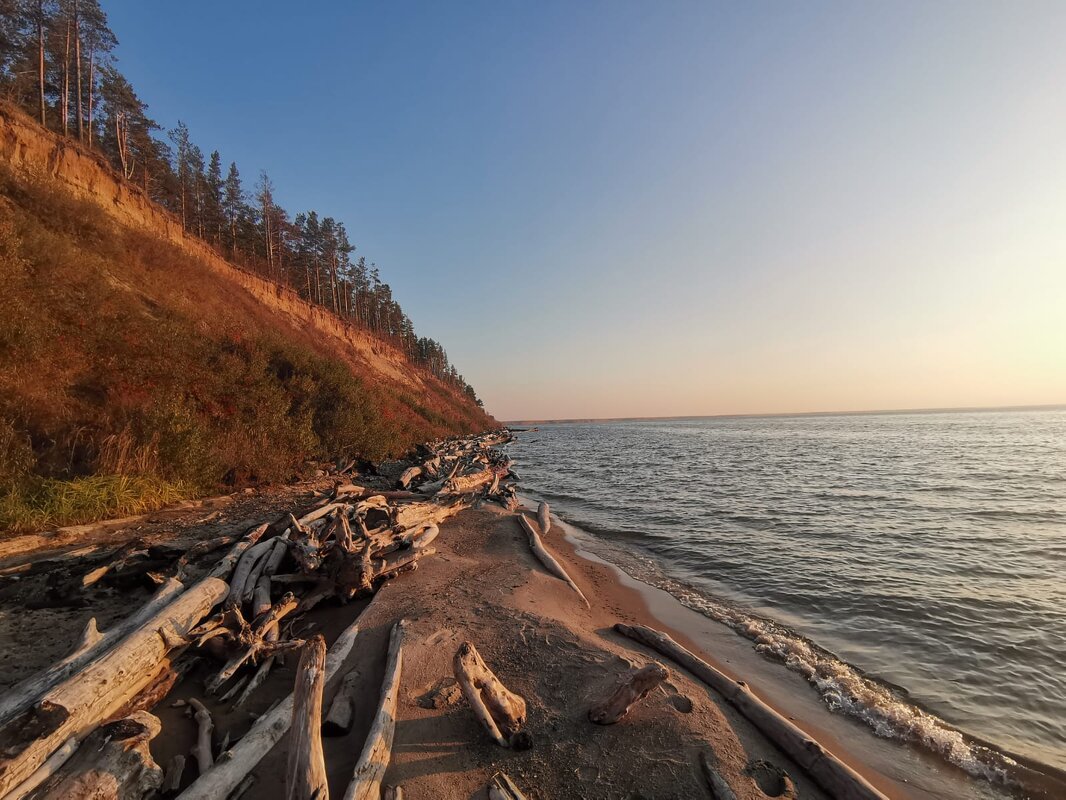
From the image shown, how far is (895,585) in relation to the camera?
29.1 ft

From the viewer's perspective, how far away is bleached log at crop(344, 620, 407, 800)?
304cm

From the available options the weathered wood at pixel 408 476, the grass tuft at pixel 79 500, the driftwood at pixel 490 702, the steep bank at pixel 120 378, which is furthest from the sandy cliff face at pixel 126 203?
the driftwood at pixel 490 702

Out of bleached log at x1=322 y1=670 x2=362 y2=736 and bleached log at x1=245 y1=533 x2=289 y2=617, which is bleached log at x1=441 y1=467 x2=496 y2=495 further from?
bleached log at x1=322 y1=670 x2=362 y2=736

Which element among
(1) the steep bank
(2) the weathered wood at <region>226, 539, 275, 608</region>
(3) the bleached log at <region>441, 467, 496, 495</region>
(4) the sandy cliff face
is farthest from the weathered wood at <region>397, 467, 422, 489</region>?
(4) the sandy cliff face

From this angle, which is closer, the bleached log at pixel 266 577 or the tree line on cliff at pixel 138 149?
the bleached log at pixel 266 577

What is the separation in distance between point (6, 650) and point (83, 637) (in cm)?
125

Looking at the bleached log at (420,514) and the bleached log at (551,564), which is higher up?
the bleached log at (420,514)

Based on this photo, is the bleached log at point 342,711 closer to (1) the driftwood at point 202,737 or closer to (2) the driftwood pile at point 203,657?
(2) the driftwood pile at point 203,657

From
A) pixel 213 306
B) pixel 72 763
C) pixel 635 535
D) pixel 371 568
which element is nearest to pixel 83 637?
pixel 72 763

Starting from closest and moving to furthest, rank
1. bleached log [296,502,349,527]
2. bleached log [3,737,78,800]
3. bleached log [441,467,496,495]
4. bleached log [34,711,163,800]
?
1. bleached log [3,737,78,800]
2. bleached log [34,711,163,800]
3. bleached log [296,502,349,527]
4. bleached log [441,467,496,495]

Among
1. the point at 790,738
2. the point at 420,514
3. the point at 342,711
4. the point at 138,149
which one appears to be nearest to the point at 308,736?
the point at 342,711

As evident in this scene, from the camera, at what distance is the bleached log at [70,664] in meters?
3.16

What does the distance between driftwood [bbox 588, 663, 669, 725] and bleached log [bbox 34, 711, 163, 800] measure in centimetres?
342

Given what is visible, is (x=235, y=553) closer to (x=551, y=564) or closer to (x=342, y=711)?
(x=342, y=711)
